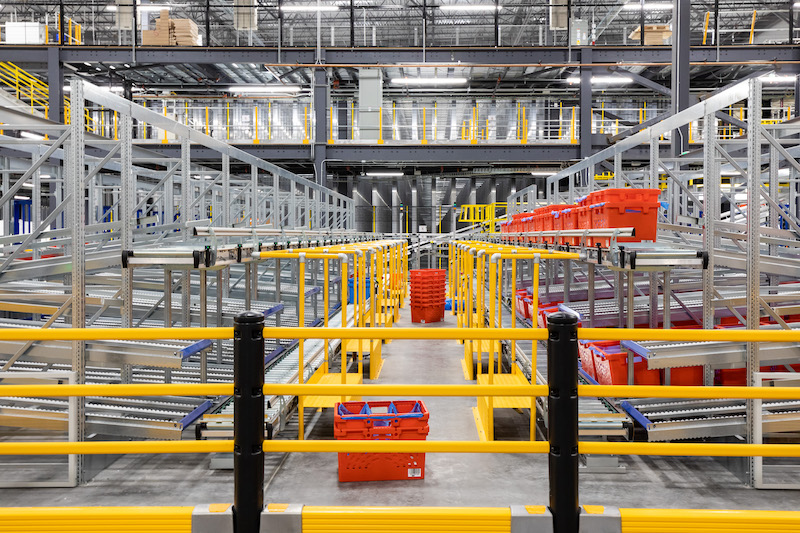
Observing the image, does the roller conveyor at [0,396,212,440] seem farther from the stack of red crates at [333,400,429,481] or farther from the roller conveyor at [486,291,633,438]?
the roller conveyor at [486,291,633,438]

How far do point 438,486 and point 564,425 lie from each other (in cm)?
246

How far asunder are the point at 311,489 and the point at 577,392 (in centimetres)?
283

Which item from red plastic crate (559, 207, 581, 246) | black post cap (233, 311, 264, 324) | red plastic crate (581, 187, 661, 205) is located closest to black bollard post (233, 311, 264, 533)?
black post cap (233, 311, 264, 324)

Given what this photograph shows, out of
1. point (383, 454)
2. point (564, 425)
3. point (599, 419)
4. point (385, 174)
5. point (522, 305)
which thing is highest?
point (385, 174)

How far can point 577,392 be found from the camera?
2.28m

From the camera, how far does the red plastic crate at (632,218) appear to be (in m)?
5.31

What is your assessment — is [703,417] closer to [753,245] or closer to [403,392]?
[753,245]

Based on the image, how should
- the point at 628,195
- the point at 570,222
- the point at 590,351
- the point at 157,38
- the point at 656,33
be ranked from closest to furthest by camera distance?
the point at 628,195, the point at 590,351, the point at 570,222, the point at 157,38, the point at 656,33

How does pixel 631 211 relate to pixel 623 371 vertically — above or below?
above

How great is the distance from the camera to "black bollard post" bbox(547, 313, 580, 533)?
2211mm

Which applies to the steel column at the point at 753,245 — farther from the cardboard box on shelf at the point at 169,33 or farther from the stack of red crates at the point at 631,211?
the cardboard box on shelf at the point at 169,33

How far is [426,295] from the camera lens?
1278 cm

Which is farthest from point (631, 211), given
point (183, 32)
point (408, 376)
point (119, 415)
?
point (183, 32)

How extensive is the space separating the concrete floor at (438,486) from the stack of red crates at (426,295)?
7.72 m
